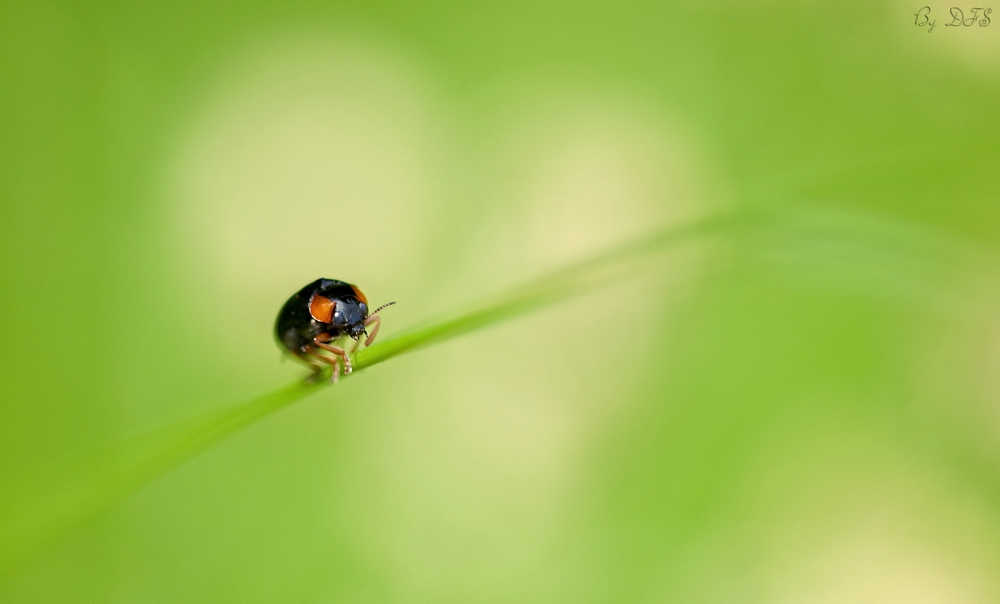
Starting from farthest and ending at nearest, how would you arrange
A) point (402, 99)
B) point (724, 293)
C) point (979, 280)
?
point (402, 99)
point (724, 293)
point (979, 280)

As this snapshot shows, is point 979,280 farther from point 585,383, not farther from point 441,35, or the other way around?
point 441,35

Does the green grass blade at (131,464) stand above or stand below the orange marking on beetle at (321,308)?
below

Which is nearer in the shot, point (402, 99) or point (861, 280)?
point (861, 280)

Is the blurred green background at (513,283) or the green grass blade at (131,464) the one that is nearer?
the green grass blade at (131,464)

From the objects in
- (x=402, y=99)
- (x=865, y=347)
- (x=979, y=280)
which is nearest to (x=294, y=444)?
(x=402, y=99)

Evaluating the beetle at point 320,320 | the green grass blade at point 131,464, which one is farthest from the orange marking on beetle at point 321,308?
the green grass blade at point 131,464

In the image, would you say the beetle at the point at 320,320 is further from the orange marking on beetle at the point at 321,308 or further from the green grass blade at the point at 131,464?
the green grass blade at the point at 131,464

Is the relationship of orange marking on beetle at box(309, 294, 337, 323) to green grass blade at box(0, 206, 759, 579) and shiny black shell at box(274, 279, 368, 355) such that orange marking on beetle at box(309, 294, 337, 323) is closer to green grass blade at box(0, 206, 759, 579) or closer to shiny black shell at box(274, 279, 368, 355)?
shiny black shell at box(274, 279, 368, 355)

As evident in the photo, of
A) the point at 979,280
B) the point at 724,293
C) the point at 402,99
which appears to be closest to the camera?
the point at 979,280
